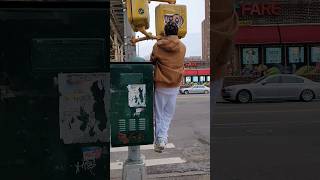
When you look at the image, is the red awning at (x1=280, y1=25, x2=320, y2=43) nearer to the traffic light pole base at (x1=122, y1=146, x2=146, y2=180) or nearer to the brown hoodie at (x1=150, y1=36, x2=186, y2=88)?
the brown hoodie at (x1=150, y1=36, x2=186, y2=88)

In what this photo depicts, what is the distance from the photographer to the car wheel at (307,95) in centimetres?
444

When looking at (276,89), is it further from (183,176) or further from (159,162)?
(159,162)

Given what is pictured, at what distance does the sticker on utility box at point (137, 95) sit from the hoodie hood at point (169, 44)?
0.57 metres

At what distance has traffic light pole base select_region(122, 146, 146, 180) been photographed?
5.39 metres

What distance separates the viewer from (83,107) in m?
2.86

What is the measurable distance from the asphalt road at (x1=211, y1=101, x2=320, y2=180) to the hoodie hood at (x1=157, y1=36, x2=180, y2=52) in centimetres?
81

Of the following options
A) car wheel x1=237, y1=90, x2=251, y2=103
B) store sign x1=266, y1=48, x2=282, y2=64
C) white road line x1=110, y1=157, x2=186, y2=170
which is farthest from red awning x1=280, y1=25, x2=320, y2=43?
white road line x1=110, y1=157, x2=186, y2=170

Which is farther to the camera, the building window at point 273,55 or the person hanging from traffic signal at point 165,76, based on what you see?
the person hanging from traffic signal at point 165,76

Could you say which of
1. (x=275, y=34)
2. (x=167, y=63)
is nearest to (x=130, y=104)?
(x=167, y=63)

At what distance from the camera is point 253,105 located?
5.22 meters

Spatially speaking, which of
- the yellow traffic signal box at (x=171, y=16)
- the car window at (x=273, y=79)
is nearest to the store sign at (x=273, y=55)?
the car window at (x=273, y=79)

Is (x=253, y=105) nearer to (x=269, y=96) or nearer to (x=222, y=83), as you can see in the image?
(x=269, y=96)

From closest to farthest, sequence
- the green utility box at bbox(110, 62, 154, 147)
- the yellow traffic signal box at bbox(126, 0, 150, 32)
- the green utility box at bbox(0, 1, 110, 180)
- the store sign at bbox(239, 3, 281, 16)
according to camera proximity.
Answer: the green utility box at bbox(0, 1, 110, 180), the store sign at bbox(239, 3, 281, 16), the green utility box at bbox(110, 62, 154, 147), the yellow traffic signal box at bbox(126, 0, 150, 32)

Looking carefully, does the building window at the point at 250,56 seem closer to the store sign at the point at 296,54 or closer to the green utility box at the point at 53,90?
the store sign at the point at 296,54
